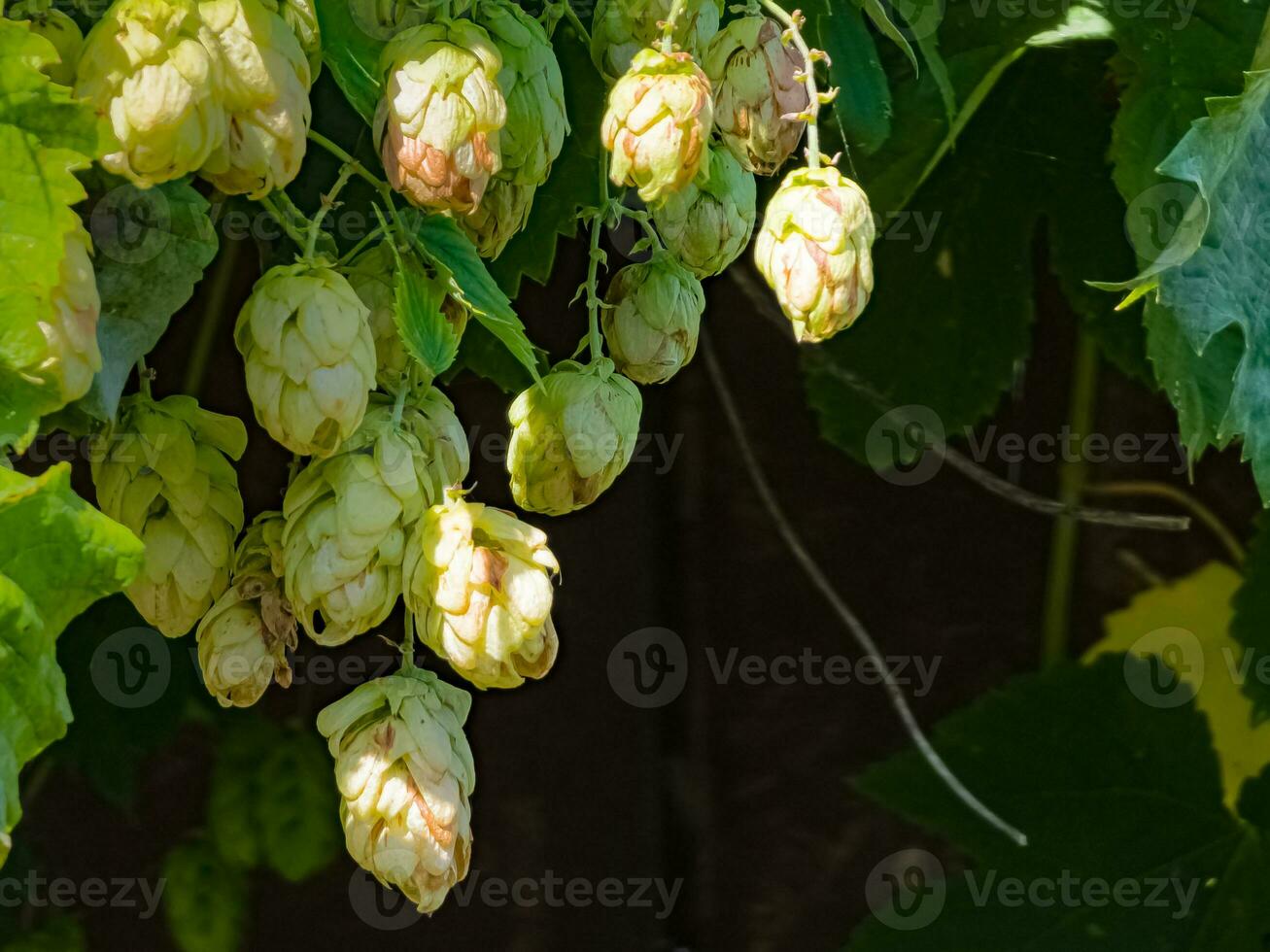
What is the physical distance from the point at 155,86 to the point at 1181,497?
86 cm

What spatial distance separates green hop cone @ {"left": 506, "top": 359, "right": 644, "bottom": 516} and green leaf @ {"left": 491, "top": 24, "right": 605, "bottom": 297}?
98 millimetres

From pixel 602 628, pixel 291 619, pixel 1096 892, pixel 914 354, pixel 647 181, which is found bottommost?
pixel 1096 892

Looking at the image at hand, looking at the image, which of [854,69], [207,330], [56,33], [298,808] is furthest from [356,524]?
[298,808]

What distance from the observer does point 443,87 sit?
40 cm

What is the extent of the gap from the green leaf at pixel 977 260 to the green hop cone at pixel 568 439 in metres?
0.44

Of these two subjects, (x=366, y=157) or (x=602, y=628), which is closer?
(x=366, y=157)

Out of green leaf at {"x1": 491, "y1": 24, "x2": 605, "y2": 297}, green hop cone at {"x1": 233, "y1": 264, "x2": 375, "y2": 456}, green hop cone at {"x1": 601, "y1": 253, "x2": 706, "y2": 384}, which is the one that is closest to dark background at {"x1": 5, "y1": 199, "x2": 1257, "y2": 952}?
green leaf at {"x1": 491, "y1": 24, "x2": 605, "y2": 297}

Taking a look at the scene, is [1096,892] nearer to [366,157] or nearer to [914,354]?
[914,354]

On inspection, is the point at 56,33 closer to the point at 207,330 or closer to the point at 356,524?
the point at 356,524

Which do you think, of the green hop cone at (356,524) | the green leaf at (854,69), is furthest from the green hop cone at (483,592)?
the green leaf at (854,69)

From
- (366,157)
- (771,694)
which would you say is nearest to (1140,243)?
(366,157)

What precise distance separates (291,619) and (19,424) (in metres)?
0.12

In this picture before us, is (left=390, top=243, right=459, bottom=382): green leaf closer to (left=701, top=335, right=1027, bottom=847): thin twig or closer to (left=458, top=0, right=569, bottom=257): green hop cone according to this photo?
(left=458, top=0, right=569, bottom=257): green hop cone

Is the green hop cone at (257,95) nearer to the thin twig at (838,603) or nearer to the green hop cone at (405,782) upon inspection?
the green hop cone at (405,782)
